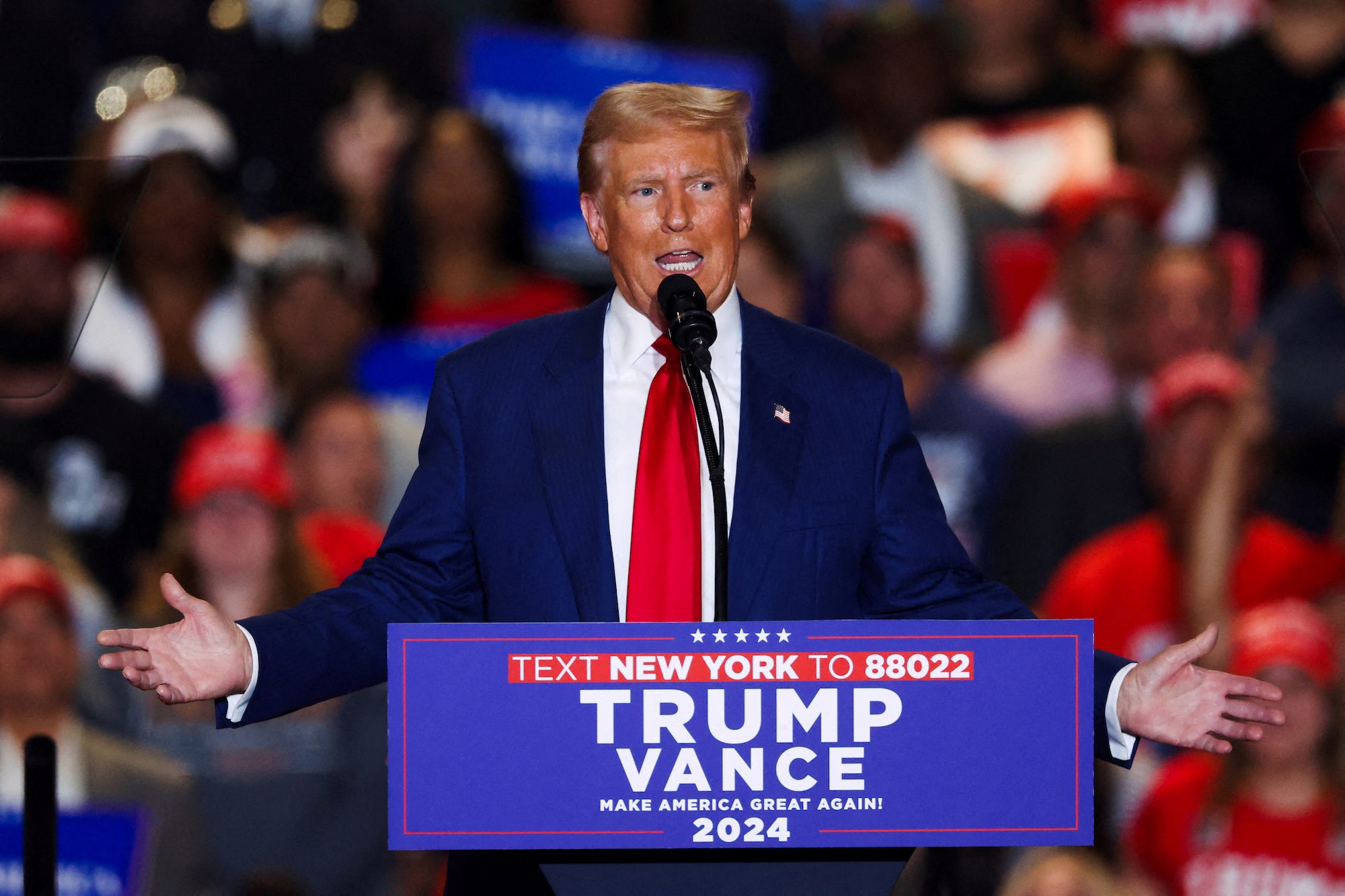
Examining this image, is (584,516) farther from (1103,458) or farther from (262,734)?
(1103,458)

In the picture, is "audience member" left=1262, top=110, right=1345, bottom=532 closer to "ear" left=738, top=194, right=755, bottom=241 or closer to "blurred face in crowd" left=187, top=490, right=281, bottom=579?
"blurred face in crowd" left=187, top=490, right=281, bottom=579

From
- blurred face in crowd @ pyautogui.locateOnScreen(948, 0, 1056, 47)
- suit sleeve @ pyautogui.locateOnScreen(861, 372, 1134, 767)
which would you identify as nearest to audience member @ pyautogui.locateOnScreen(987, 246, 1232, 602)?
blurred face in crowd @ pyautogui.locateOnScreen(948, 0, 1056, 47)

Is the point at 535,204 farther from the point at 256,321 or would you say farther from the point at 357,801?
the point at 357,801

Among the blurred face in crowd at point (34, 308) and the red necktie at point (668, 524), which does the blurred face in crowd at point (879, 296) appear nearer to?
the blurred face in crowd at point (34, 308)

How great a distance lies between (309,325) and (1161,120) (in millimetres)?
2292

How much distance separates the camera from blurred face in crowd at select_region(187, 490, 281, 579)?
424cm

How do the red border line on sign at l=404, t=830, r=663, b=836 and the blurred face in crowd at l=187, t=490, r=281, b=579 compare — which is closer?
the red border line on sign at l=404, t=830, r=663, b=836

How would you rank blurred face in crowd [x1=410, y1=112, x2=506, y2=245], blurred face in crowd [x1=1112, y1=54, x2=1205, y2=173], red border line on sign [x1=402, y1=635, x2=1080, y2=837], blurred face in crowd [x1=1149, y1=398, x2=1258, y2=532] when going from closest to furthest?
red border line on sign [x1=402, y1=635, x2=1080, y2=837] → blurred face in crowd [x1=1149, y1=398, x2=1258, y2=532] → blurred face in crowd [x1=410, y1=112, x2=506, y2=245] → blurred face in crowd [x1=1112, y1=54, x2=1205, y2=173]

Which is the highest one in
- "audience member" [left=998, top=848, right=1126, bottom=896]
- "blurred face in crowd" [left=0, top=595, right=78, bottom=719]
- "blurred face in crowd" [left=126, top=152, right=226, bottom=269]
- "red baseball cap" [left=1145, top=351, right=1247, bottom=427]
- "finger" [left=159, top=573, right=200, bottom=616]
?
"blurred face in crowd" [left=126, top=152, right=226, bottom=269]

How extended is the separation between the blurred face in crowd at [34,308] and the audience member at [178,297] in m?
2.01

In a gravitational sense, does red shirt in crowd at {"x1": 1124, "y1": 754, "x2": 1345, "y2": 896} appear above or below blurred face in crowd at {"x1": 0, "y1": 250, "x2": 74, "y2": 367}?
below

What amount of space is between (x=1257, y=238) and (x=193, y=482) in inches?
109

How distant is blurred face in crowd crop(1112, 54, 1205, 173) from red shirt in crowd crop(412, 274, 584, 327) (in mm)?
1539

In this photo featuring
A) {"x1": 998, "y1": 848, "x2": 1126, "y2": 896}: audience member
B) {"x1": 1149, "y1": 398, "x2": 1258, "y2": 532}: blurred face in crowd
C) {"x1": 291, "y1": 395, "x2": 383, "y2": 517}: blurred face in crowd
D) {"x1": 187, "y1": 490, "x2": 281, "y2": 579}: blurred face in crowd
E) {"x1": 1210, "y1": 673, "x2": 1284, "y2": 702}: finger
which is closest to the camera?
{"x1": 1210, "y1": 673, "x2": 1284, "y2": 702}: finger
